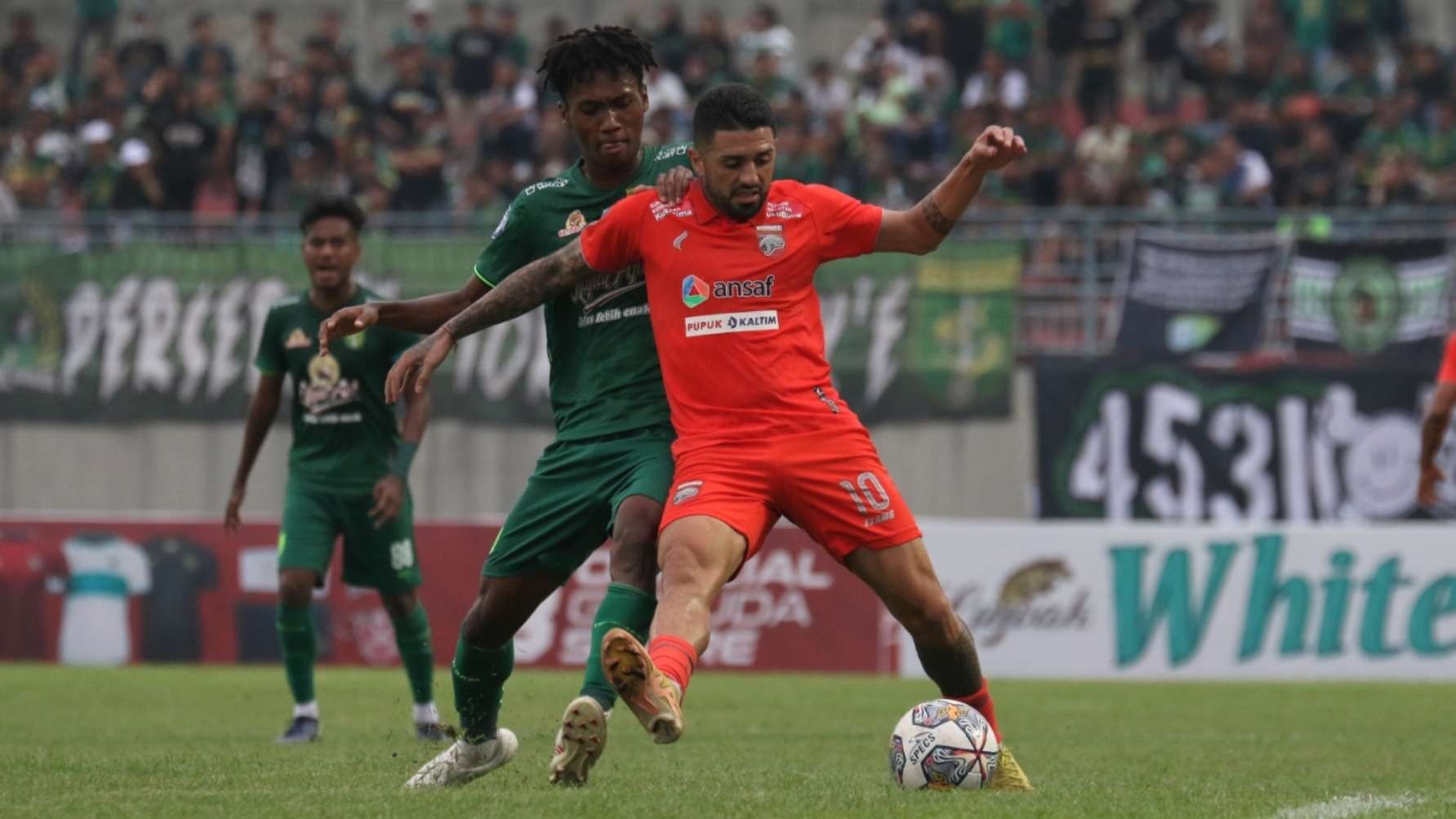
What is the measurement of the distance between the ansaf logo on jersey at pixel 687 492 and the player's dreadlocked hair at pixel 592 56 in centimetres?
151

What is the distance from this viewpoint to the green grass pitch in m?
6.82

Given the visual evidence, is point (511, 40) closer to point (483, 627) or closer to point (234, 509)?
point (234, 509)

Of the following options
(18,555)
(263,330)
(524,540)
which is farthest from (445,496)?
(524,540)

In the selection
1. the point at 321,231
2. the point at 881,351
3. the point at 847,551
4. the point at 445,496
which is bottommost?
the point at 445,496

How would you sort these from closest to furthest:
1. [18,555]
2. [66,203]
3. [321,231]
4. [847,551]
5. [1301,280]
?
[847,551]
[321,231]
[18,555]
[1301,280]
[66,203]

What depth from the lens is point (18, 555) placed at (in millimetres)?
18016

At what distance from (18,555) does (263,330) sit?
763 centimetres

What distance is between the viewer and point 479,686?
779cm

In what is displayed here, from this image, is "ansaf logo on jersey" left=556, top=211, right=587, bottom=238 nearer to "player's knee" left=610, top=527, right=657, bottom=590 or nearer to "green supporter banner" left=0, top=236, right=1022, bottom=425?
"player's knee" left=610, top=527, right=657, bottom=590

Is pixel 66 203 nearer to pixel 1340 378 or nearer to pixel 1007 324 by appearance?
pixel 1007 324

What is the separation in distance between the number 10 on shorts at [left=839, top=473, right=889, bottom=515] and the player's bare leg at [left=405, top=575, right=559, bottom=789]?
113cm

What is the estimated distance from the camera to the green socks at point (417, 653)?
36.6 ft

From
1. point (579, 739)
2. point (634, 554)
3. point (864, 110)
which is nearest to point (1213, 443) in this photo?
point (864, 110)

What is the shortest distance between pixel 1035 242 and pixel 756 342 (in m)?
12.8
